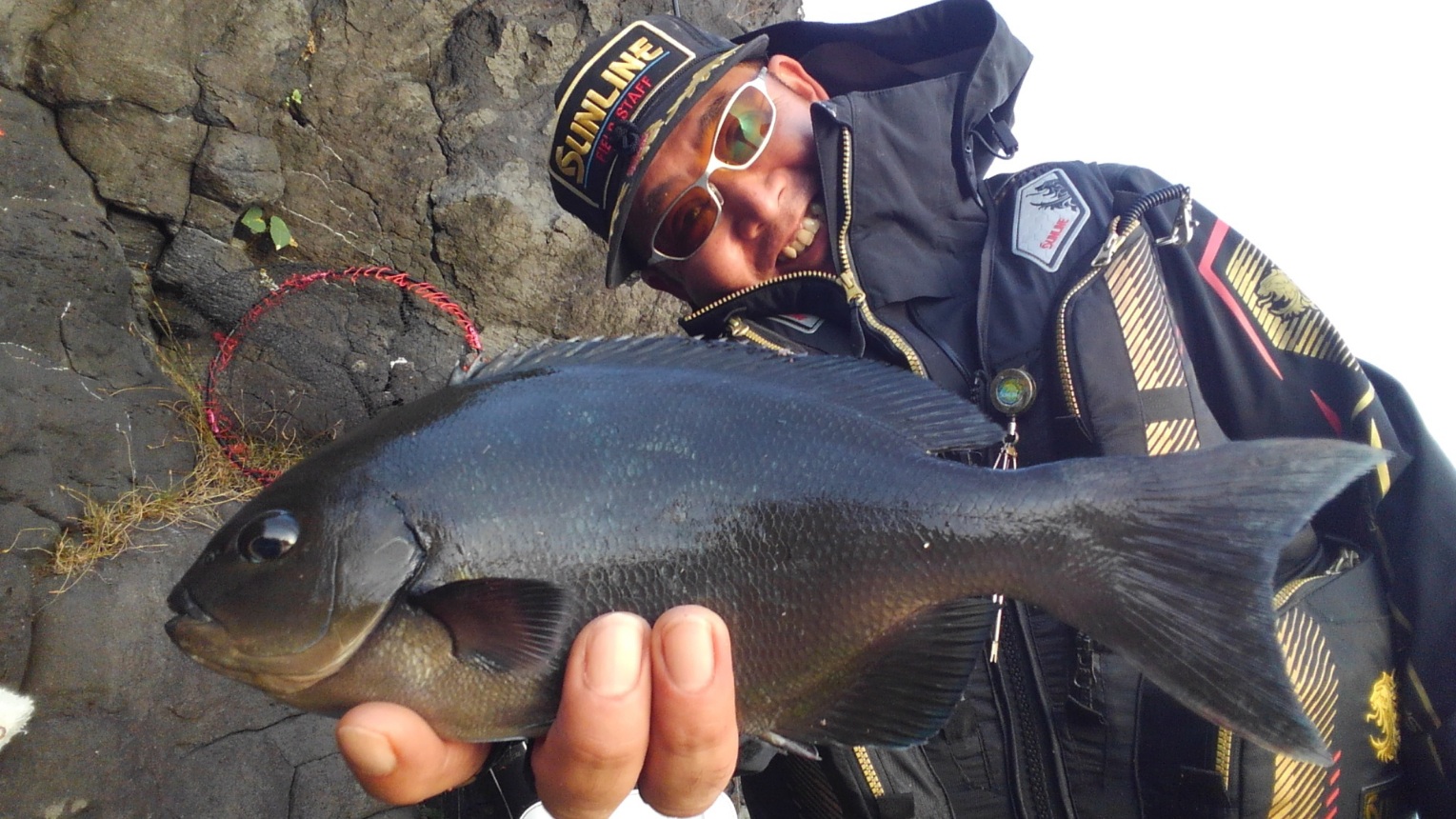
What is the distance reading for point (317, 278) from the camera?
4.29m

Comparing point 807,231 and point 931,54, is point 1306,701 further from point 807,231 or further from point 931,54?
point 931,54

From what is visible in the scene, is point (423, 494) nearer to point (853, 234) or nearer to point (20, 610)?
point (853, 234)

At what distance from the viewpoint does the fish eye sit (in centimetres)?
112

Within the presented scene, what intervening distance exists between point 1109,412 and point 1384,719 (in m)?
0.88

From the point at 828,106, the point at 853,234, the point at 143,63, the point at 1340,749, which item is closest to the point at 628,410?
the point at 853,234

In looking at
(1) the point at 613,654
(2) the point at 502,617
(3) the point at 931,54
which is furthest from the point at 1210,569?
(3) the point at 931,54

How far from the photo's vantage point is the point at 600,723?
111 cm

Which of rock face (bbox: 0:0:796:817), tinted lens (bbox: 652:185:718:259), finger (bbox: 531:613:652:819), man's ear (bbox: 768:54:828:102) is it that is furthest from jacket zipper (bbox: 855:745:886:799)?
rock face (bbox: 0:0:796:817)

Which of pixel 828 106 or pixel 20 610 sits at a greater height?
pixel 828 106

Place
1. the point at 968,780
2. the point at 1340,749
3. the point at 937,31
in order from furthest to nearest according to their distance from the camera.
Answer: the point at 937,31
the point at 968,780
the point at 1340,749

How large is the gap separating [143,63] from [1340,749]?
5807mm

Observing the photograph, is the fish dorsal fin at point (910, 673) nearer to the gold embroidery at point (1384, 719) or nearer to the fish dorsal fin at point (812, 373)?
the fish dorsal fin at point (812, 373)

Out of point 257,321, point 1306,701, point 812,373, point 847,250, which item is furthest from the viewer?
point 257,321

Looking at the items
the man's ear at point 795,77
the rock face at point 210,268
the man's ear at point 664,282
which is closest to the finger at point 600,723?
the man's ear at point 664,282
